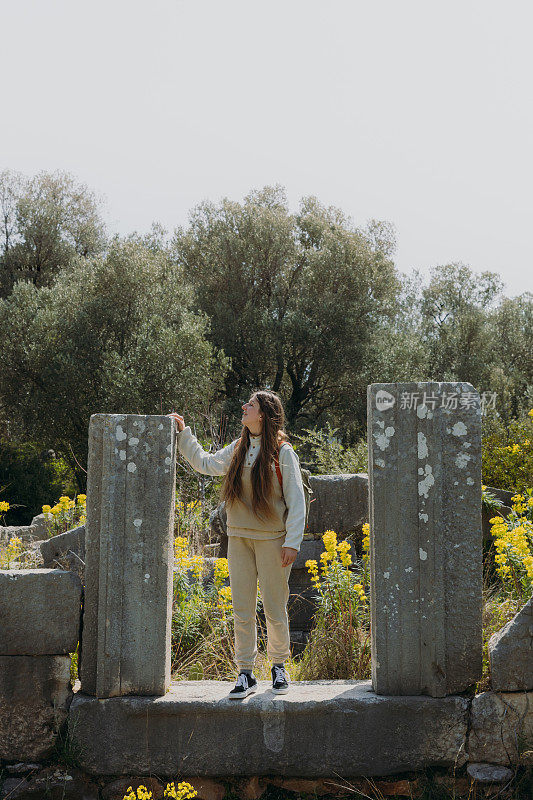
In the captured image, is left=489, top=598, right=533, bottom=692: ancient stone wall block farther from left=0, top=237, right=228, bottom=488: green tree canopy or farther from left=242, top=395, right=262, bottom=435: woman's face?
left=0, top=237, right=228, bottom=488: green tree canopy

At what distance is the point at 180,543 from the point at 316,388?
12479 millimetres

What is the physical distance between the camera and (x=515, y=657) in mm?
3477

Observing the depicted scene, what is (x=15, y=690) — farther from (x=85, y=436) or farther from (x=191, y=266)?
(x=191, y=266)

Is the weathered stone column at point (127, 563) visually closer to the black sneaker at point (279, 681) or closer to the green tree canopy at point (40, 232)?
the black sneaker at point (279, 681)

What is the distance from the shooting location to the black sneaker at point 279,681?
3.60 metres

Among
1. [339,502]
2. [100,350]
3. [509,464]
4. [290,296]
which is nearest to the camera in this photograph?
[339,502]

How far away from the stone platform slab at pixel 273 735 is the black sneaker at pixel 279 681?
0.11 meters

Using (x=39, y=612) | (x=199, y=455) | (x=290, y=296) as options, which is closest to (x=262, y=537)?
(x=199, y=455)

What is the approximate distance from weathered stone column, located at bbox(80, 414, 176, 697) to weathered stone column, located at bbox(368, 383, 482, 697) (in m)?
1.13

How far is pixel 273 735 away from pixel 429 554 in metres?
1.23

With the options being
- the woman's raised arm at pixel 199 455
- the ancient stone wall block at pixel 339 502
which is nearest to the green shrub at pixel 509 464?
the ancient stone wall block at pixel 339 502

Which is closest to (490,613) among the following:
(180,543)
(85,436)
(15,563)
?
(180,543)

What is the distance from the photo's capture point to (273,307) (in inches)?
677

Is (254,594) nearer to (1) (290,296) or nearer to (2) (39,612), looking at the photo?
(2) (39,612)
